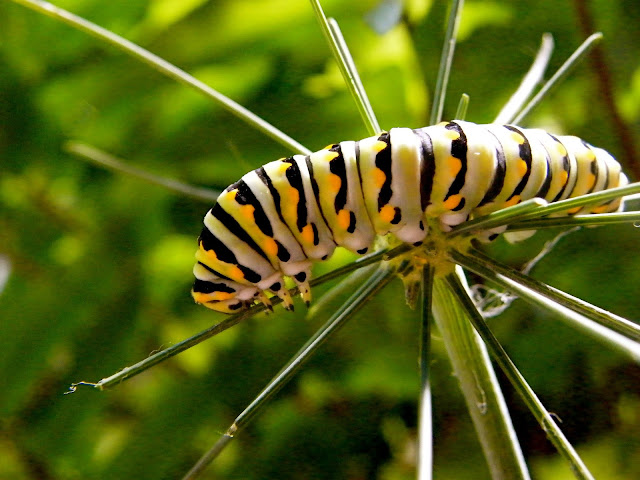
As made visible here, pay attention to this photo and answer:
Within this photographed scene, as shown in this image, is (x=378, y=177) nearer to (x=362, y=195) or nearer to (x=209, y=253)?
(x=362, y=195)

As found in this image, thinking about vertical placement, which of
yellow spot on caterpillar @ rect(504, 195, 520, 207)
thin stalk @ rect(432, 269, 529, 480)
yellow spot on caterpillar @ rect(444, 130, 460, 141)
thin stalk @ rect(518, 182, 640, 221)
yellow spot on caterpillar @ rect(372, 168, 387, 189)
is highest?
yellow spot on caterpillar @ rect(444, 130, 460, 141)

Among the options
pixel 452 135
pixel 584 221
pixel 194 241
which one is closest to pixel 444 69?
pixel 452 135

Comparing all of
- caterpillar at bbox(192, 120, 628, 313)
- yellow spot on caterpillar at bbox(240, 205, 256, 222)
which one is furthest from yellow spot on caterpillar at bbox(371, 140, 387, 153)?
yellow spot on caterpillar at bbox(240, 205, 256, 222)

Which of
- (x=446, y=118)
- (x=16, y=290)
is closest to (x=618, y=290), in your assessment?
(x=446, y=118)

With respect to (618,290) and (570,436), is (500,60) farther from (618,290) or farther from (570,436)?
(570,436)

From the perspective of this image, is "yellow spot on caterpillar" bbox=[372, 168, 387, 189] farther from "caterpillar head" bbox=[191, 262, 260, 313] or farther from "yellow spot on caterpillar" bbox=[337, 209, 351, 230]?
"caterpillar head" bbox=[191, 262, 260, 313]

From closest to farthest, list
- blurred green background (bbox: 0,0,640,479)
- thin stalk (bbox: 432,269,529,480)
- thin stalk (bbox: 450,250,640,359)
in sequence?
thin stalk (bbox: 450,250,640,359), thin stalk (bbox: 432,269,529,480), blurred green background (bbox: 0,0,640,479)

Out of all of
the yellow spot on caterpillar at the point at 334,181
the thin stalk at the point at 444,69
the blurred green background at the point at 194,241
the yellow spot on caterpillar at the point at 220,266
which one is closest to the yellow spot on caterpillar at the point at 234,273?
the yellow spot on caterpillar at the point at 220,266
